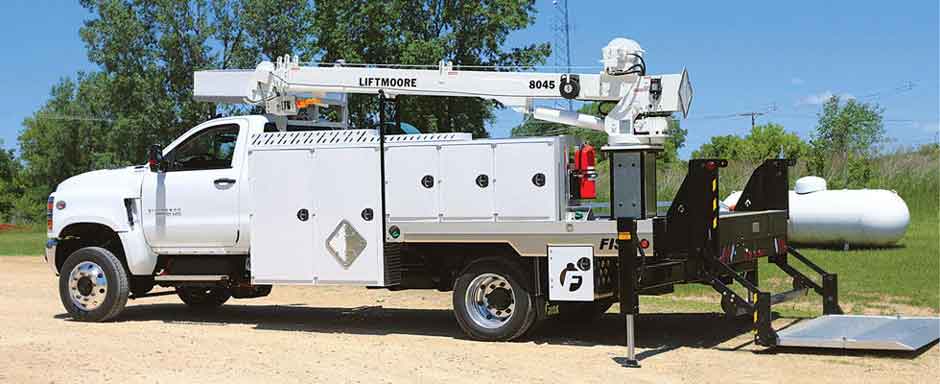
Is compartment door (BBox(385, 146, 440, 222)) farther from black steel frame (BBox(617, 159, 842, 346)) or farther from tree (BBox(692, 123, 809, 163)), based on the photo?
tree (BBox(692, 123, 809, 163))

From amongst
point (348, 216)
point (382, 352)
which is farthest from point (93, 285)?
point (382, 352)

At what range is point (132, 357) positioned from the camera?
34.0ft

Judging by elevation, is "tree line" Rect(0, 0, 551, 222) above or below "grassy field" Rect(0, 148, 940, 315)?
above

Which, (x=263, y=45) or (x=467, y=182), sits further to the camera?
(x=263, y=45)

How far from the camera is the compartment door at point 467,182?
10875mm

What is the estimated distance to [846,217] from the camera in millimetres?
19859

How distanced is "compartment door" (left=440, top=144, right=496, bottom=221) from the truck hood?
4269 mm

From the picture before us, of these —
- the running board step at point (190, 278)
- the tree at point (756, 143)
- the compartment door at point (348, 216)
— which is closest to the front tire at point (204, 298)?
the running board step at point (190, 278)

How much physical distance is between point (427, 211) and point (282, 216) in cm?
184

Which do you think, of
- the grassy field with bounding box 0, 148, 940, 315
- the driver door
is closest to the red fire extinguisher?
the grassy field with bounding box 0, 148, 940, 315

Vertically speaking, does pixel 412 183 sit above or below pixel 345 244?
above

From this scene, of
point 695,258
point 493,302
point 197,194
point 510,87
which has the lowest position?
point 493,302

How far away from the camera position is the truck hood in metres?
13.1

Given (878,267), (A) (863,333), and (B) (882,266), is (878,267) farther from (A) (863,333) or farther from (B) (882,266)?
(A) (863,333)
